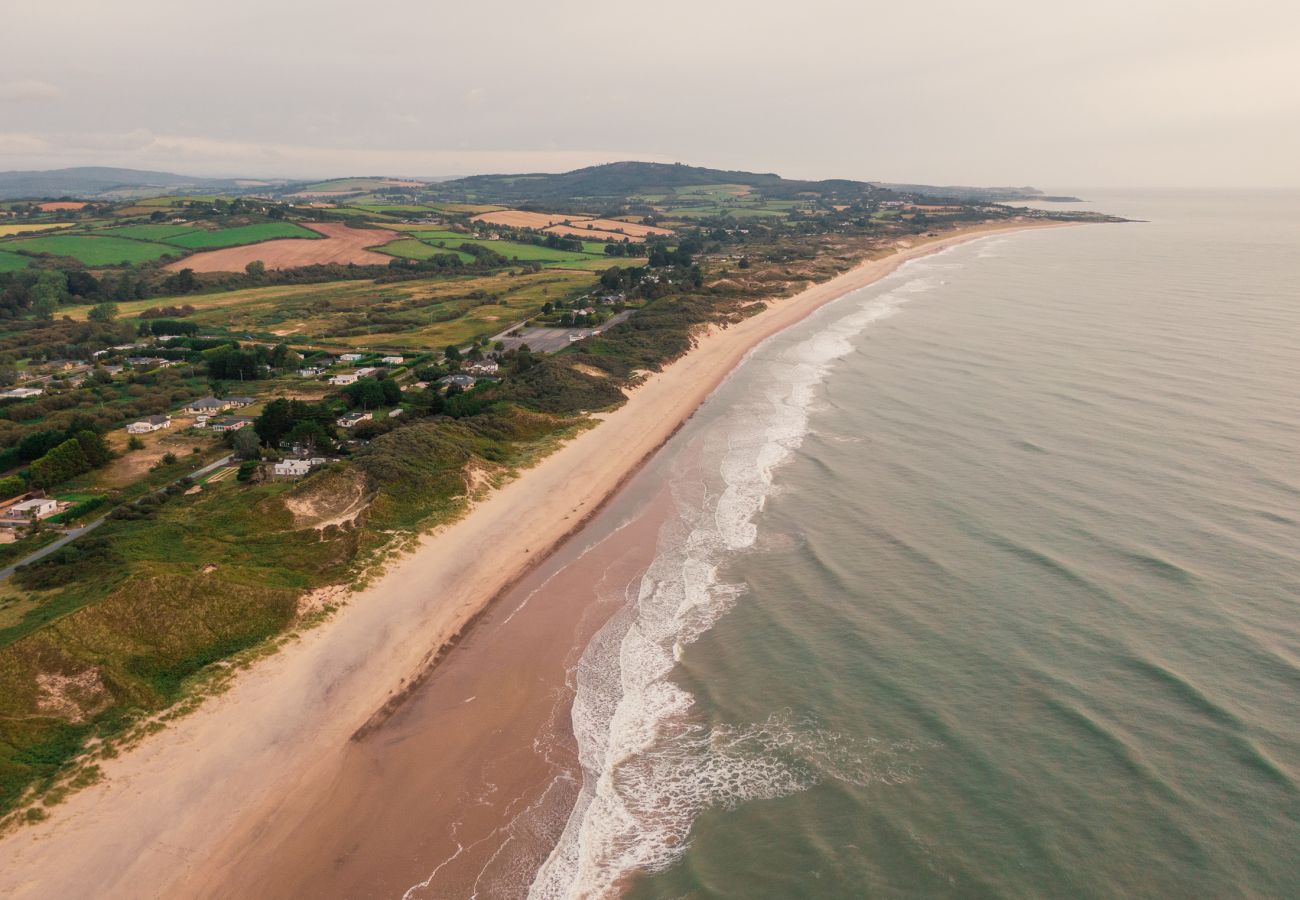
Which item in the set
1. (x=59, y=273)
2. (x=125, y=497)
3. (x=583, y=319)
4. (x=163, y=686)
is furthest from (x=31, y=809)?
(x=59, y=273)

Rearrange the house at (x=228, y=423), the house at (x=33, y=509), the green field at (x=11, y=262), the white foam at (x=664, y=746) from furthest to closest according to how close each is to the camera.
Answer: the green field at (x=11, y=262) < the house at (x=228, y=423) < the house at (x=33, y=509) < the white foam at (x=664, y=746)

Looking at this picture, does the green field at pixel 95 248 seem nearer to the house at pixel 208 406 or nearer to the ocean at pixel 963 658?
the house at pixel 208 406

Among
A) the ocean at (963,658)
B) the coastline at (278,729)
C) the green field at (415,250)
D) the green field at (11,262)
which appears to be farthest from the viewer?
the green field at (415,250)

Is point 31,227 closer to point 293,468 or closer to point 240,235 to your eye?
point 240,235

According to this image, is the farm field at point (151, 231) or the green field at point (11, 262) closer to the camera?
the green field at point (11, 262)

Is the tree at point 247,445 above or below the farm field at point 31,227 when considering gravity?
below

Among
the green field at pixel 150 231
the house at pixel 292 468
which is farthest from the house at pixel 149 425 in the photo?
the green field at pixel 150 231

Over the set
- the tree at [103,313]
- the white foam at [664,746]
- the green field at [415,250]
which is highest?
the green field at [415,250]
